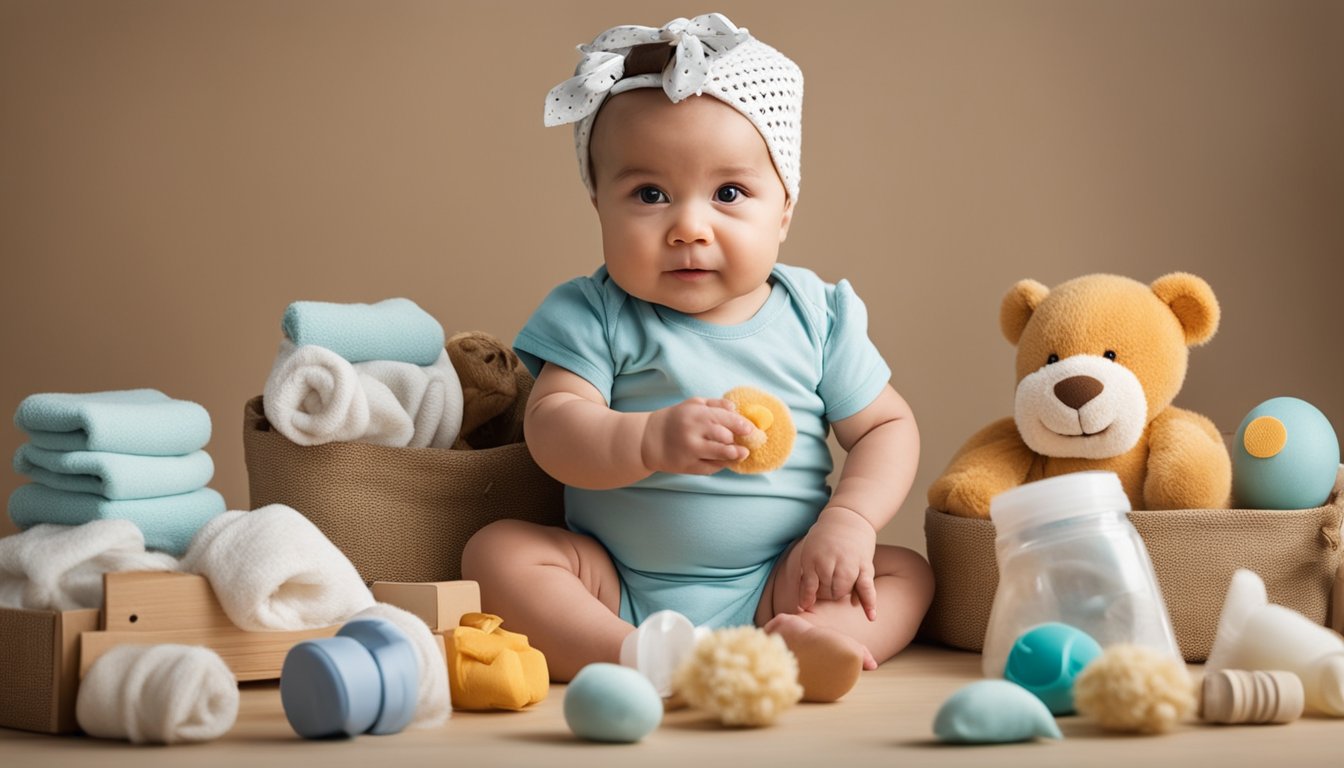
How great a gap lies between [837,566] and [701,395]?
191mm

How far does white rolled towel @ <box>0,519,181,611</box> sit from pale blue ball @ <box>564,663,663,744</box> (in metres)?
0.34

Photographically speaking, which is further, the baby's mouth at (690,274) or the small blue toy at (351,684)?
the baby's mouth at (690,274)

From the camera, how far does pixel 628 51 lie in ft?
4.01

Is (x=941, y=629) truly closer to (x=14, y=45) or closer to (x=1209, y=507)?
(x=1209, y=507)

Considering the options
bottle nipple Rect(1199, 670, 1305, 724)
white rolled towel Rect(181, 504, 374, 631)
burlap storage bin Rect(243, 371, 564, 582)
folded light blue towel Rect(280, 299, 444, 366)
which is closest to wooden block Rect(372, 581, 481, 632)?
white rolled towel Rect(181, 504, 374, 631)


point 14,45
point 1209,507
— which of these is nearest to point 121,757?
point 1209,507

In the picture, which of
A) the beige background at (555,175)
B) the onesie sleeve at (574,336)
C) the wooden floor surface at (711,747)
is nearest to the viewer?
the wooden floor surface at (711,747)

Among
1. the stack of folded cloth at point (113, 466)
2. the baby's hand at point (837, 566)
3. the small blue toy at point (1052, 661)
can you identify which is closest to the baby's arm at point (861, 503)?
the baby's hand at point (837, 566)

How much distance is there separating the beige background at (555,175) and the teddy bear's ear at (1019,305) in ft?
1.60

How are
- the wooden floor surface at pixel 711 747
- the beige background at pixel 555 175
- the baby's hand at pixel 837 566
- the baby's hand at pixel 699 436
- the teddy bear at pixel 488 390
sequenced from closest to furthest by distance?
the wooden floor surface at pixel 711 747 < the baby's hand at pixel 699 436 < the baby's hand at pixel 837 566 < the teddy bear at pixel 488 390 < the beige background at pixel 555 175

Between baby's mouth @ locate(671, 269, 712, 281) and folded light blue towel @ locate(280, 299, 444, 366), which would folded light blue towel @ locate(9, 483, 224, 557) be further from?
baby's mouth @ locate(671, 269, 712, 281)

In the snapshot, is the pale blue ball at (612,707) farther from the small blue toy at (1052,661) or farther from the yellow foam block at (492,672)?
the small blue toy at (1052,661)

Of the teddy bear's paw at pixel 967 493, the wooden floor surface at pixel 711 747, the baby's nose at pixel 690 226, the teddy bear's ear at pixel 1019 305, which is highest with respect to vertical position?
the baby's nose at pixel 690 226

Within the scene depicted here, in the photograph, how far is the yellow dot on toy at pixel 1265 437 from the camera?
115cm
